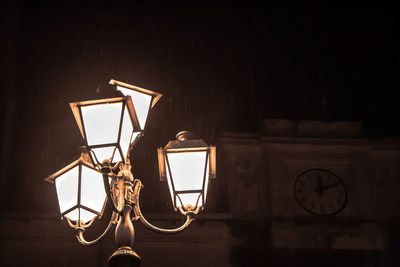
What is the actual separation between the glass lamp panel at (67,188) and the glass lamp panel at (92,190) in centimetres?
7

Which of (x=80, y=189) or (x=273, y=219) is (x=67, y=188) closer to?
(x=80, y=189)

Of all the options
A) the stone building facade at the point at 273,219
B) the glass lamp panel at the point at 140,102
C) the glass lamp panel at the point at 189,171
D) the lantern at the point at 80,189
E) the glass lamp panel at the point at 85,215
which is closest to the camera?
the glass lamp panel at the point at 189,171

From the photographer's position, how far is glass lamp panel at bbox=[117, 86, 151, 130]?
4.34 m

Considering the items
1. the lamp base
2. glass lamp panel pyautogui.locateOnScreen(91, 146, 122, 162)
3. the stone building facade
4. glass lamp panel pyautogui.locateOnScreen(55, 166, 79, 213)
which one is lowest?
the stone building facade

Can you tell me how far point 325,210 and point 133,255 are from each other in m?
8.87

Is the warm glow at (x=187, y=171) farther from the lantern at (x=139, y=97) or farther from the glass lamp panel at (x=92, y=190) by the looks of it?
the glass lamp panel at (x=92, y=190)

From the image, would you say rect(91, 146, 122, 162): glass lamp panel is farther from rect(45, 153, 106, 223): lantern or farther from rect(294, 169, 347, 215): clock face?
rect(294, 169, 347, 215): clock face

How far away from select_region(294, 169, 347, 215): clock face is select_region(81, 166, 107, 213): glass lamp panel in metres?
8.11

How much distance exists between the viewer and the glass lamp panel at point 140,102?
171 inches

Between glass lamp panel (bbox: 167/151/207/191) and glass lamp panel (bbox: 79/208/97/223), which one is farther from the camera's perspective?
glass lamp panel (bbox: 79/208/97/223)

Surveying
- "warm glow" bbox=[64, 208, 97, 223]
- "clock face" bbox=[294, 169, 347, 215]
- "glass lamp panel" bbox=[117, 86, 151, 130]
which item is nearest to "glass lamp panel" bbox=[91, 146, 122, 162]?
"glass lamp panel" bbox=[117, 86, 151, 130]

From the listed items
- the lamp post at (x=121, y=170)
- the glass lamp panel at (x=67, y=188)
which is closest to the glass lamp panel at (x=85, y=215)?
Result: the lamp post at (x=121, y=170)

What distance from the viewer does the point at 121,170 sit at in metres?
4.28

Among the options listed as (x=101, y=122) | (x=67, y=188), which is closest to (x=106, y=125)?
(x=101, y=122)
